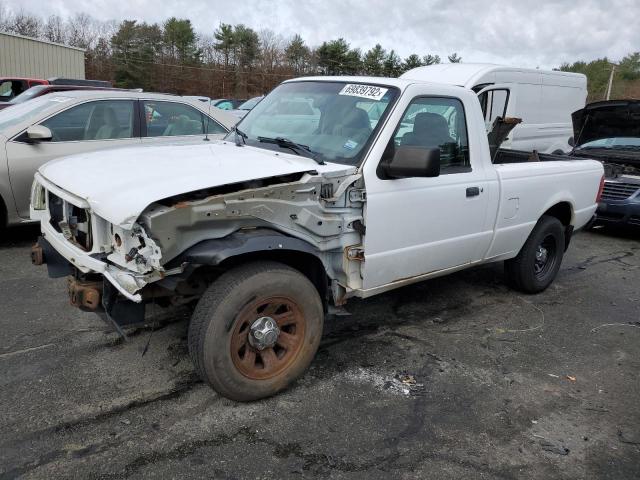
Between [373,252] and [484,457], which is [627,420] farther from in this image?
[373,252]

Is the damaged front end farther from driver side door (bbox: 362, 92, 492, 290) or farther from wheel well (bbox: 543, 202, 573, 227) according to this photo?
wheel well (bbox: 543, 202, 573, 227)

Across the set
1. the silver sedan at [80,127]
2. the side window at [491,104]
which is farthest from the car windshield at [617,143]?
the silver sedan at [80,127]

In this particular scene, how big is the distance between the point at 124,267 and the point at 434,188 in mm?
2184

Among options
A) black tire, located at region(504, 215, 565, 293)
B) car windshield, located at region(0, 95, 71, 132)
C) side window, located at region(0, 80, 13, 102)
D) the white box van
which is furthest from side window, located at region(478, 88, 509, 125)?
side window, located at region(0, 80, 13, 102)

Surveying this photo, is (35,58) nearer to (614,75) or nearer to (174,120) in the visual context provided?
(174,120)

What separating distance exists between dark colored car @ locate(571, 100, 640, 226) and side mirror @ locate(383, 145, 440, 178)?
518cm

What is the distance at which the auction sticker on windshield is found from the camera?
3760 millimetres

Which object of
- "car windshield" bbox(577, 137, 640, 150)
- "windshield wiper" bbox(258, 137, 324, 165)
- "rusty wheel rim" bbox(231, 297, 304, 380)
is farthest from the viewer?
"car windshield" bbox(577, 137, 640, 150)

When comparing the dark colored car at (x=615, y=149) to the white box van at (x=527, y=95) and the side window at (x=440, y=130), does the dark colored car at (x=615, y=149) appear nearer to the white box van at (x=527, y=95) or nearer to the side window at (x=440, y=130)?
the white box van at (x=527, y=95)

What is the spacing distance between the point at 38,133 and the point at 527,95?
8368mm

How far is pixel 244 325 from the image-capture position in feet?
9.91

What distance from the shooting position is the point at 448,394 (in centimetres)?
338

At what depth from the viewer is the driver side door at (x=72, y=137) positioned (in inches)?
220

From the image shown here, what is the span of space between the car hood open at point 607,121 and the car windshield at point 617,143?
0.05 meters
